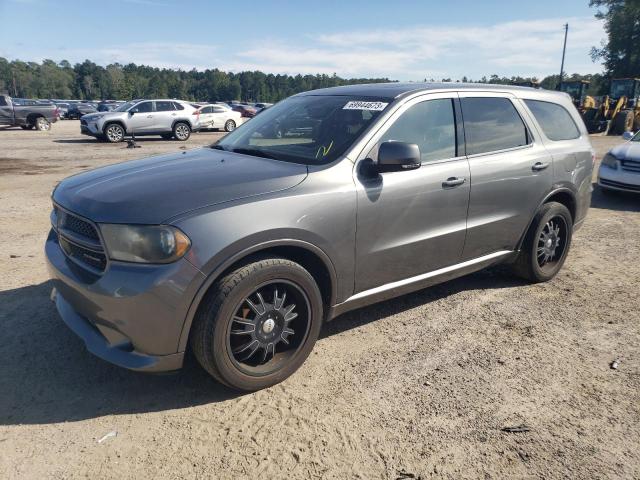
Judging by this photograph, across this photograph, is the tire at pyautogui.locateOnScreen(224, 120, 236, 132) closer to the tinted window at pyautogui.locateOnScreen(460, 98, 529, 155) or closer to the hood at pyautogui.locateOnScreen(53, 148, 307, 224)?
the tinted window at pyautogui.locateOnScreen(460, 98, 529, 155)

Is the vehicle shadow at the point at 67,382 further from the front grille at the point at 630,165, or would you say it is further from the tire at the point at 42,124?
the tire at the point at 42,124

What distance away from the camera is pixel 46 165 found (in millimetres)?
12430

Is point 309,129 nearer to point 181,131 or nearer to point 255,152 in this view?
point 255,152

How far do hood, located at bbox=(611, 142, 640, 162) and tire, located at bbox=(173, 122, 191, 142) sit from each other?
54.3ft

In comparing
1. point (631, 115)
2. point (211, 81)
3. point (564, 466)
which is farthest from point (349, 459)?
point (211, 81)

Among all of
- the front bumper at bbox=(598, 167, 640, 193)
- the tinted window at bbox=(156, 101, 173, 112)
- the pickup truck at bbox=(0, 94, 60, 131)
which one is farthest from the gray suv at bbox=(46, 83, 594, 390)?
the pickup truck at bbox=(0, 94, 60, 131)

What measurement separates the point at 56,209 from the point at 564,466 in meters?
3.32

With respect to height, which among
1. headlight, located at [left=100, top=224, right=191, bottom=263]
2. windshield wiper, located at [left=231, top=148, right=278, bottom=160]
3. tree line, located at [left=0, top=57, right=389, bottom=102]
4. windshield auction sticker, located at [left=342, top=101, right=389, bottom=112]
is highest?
tree line, located at [left=0, top=57, right=389, bottom=102]

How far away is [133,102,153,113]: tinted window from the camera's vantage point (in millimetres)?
19731

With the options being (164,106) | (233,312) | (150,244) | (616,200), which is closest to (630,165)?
(616,200)

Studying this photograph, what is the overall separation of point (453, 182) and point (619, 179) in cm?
664

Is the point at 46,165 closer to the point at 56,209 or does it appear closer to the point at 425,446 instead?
the point at 56,209

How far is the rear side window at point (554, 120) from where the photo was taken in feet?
15.2

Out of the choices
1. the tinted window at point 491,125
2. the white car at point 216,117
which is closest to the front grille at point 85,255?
the tinted window at point 491,125
